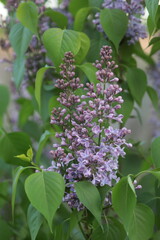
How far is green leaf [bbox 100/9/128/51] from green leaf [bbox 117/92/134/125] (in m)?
0.11

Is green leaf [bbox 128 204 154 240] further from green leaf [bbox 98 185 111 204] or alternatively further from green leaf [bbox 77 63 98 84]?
green leaf [bbox 77 63 98 84]

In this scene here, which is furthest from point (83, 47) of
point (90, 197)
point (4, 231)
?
point (4, 231)

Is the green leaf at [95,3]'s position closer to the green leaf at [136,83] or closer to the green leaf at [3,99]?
the green leaf at [136,83]

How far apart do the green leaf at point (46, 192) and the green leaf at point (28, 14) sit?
313 millimetres

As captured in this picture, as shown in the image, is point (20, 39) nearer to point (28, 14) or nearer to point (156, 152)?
point (28, 14)

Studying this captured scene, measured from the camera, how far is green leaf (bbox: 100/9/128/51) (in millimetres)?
800

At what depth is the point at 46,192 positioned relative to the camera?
582mm

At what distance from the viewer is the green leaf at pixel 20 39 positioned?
33.3 inches

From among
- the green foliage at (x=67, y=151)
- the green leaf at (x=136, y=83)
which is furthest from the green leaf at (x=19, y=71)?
the green leaf at (x=136, y=83)

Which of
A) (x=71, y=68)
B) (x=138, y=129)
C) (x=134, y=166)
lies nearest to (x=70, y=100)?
(x=71, y=68)

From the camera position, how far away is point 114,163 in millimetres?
620

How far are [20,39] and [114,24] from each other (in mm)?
178

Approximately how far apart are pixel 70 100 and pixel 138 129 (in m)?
1.34

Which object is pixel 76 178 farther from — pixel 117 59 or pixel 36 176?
pixel 117 59
